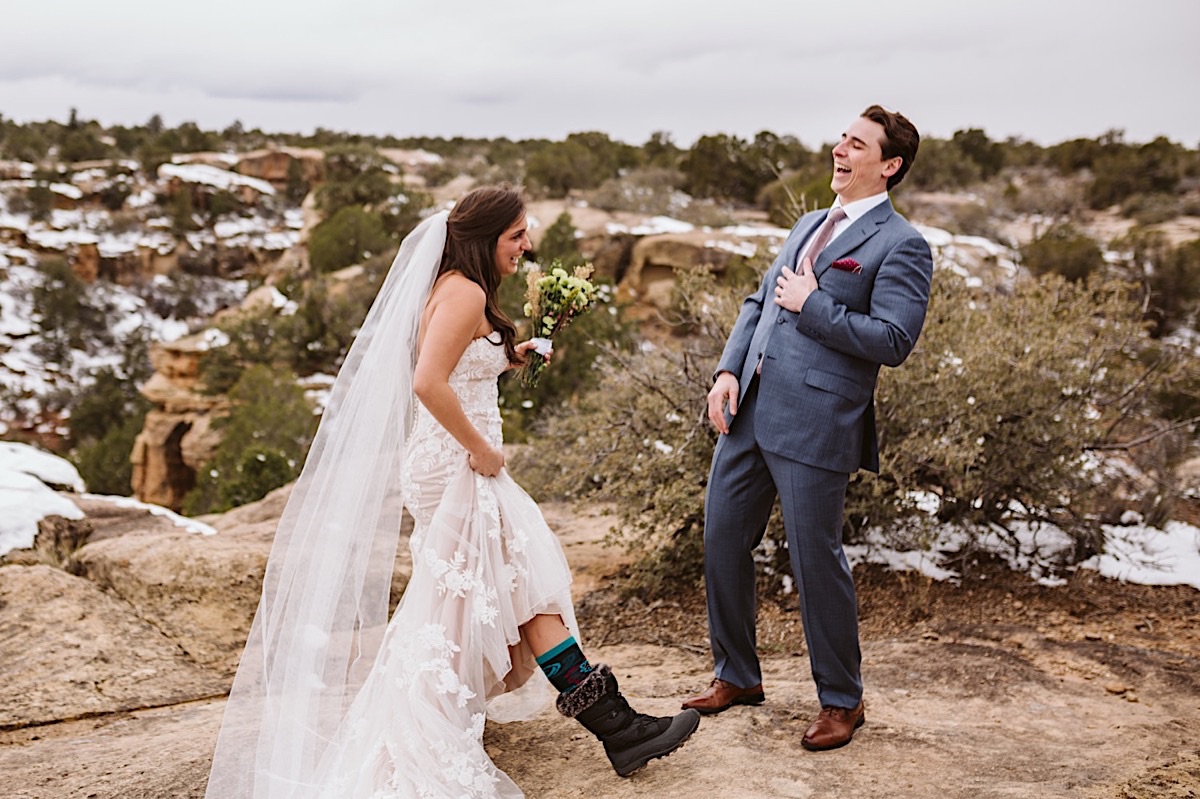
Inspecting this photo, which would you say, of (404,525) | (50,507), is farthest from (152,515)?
(404,525)

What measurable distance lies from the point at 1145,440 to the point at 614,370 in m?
2.97

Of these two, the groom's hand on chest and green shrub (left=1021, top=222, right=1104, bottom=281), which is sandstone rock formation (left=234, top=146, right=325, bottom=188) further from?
the groom's hand on chest

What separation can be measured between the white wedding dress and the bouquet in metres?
0.26

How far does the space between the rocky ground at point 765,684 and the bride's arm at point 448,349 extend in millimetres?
1144

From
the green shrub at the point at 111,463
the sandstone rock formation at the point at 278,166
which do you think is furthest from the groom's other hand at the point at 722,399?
the sandstone rock formation at the point at 278,166

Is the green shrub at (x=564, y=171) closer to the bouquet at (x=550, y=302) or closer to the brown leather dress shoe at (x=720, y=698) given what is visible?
the bouquet at (x=550, y=302)

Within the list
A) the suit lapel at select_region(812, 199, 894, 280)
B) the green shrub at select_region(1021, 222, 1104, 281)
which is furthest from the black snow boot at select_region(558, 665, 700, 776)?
the green shrub at select_region(1021, 222, 1104, 281)

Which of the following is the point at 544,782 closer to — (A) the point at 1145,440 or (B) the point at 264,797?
(B) the point at 264,797

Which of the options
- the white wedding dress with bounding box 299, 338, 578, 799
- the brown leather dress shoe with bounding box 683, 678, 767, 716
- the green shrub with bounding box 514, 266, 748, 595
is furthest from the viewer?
the green shrub with bounding box 514, 266, 748, 595

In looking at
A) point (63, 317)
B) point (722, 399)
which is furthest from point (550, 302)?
point (63, 317)

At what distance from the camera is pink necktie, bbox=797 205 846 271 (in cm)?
327

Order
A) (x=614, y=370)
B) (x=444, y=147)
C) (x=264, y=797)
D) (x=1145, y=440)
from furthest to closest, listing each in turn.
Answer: (x=444, y=147) < (x=614, y=370) < (x=1145, y=440) < (x=264, y=797)

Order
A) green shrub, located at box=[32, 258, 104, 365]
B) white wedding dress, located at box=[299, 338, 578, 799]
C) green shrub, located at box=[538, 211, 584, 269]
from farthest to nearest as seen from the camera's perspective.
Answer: green shrub, located at box=[32, 258, 104, 365] → green shrub, located at box=[538, 211, 584, 269] → white wedding dress, located at box=[299, 338, 578, 799]

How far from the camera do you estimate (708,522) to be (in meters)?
3.43
